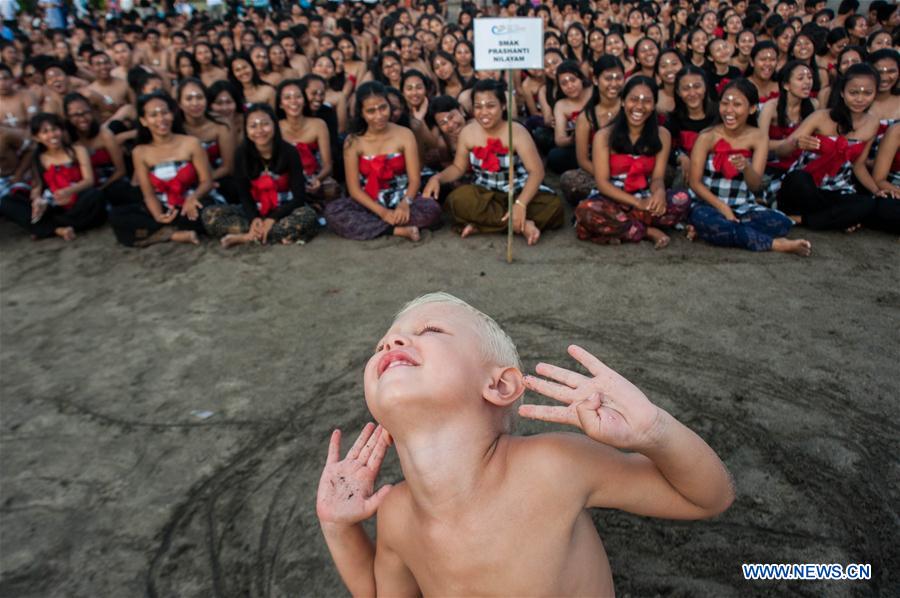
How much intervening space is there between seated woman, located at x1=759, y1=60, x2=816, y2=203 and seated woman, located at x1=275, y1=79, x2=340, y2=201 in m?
3.77

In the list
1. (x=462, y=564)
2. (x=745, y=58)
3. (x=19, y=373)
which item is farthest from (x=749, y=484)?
(x=745, y=58)

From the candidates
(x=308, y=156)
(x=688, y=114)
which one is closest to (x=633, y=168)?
(x=688, y=114)

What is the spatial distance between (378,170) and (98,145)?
2.85 metres

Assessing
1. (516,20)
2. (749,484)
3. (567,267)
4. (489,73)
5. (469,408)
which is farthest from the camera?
(489,73)

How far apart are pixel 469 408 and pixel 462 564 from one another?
35 centimetres

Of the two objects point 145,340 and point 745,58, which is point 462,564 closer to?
point 145,340

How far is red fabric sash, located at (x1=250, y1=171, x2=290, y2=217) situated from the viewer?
5.09m

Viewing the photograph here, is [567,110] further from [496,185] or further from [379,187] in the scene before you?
[379,187]

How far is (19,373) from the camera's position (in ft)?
11.4

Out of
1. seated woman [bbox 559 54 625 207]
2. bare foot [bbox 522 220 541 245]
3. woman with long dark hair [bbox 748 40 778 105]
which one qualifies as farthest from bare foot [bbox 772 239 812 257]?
woman with long dark hair [bbox 748 40 778 105]

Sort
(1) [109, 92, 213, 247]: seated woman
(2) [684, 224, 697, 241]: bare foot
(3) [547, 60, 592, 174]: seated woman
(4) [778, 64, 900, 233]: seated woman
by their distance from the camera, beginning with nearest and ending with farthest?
(4) [778, 64, 900, 233]: seated woman < (2) [684, 224, 697, 241]: bare foot < (1) [109, 92, 213, 247]: seated woman < (3) [547, 60, 592, 174]: seated woman

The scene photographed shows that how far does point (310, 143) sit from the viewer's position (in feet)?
18.7

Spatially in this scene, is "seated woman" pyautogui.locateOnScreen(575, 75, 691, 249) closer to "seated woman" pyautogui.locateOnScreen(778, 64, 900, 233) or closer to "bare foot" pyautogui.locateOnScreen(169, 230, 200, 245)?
"seated woman" pyautogui.locateOnScreen(778, 64, 900, 233)

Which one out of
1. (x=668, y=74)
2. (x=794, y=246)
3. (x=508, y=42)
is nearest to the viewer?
(x=508, y=42)
